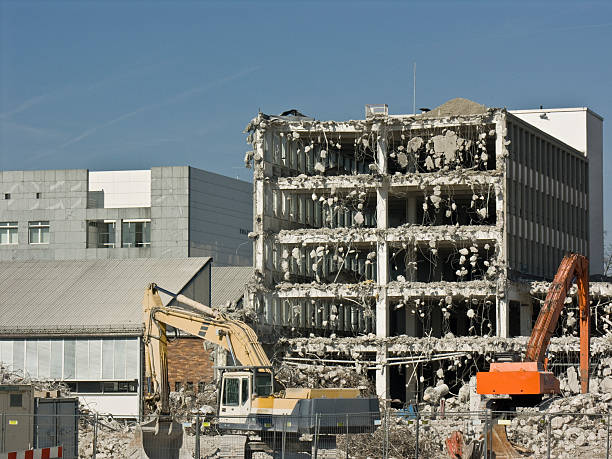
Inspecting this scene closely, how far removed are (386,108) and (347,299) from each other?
12.4 m

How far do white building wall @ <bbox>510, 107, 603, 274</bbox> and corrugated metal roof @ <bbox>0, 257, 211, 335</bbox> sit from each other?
38601 mm

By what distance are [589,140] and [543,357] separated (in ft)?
152

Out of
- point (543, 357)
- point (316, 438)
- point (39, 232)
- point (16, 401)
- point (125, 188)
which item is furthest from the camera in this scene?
point (125, 188)

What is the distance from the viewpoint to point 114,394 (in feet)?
195

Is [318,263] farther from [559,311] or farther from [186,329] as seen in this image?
[186,329]

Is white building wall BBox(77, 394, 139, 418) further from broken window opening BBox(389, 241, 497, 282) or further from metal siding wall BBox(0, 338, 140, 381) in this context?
broken window opening BBox(389, 241, 497, 282)

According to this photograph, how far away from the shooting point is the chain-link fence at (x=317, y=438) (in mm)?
30844

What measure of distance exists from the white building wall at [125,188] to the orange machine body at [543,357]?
2536 inches

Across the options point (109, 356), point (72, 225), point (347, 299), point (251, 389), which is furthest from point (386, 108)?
point (72, 225)

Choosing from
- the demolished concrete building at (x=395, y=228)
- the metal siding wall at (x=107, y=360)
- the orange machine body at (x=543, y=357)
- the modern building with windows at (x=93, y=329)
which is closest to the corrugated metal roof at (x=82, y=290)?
the modern building with windows at (x=93, y=329)

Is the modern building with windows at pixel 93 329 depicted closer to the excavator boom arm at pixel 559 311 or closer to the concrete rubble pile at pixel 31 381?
the concrete rubble pile at pixel 31 381

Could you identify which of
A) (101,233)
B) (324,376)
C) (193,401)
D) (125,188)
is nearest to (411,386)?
(324,376)

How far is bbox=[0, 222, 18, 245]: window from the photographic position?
10950 cm

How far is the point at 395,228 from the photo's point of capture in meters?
66.5
